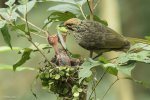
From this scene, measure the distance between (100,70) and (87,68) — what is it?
4.62 metres

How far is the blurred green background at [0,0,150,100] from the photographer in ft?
21.2

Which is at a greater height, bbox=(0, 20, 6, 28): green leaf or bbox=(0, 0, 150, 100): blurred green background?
bbox=(0, 20, 6, 28): green leaf

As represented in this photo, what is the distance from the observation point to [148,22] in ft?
30.4

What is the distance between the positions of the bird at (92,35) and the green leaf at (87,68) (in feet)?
1.33

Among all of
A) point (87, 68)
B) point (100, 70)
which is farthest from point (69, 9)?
point (100, 70)

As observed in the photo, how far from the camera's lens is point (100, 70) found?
698 centimetres

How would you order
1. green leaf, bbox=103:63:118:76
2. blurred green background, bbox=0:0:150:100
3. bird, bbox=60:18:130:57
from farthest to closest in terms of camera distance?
1. blurred green background, bbox=0:0:150:100
2. bird, bbox=60:18:130:57
3. green leaf, bbox=103:63:118:76

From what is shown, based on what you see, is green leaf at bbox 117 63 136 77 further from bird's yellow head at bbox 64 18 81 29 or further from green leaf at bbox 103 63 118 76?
bird's yellow head at bbox 64 18 81 29

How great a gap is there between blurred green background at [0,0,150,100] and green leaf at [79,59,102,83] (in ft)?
7.36

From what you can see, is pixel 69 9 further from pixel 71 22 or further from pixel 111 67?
pixel 111 67

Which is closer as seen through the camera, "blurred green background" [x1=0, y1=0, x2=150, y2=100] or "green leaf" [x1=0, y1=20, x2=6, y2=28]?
"green leaf" [x1=0, y1=20, x2=6, y2=28]

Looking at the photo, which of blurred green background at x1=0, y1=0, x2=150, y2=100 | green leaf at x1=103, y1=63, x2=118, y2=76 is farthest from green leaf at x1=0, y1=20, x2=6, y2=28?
blurred green background at x1=0, y1=0, x2=150, y2=100

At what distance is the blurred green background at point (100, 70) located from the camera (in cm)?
647

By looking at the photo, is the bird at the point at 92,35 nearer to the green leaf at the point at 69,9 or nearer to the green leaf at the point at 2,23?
the green leaf at the point at 69,9
